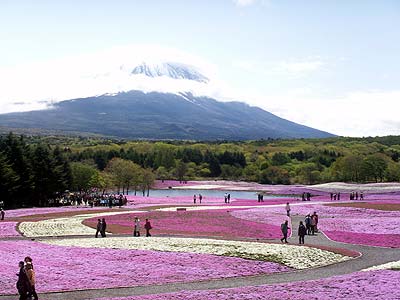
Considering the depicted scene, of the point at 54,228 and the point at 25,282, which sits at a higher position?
the point at 25,282

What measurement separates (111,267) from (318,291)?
11781 mm

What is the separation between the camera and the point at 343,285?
27797 millimetres

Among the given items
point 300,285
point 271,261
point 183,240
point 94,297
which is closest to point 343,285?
point 300,285

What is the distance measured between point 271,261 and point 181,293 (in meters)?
9.93

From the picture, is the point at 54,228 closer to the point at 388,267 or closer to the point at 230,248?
the point at 230,248

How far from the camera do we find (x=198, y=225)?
5625 centimetres

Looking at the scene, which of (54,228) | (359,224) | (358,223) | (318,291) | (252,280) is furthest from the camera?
(358,223)

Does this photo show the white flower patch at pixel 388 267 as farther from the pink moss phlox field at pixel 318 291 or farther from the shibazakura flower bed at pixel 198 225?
the shibazakura flower bed at pixel 198 225

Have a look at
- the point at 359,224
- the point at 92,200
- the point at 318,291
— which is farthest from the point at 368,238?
the point at 92,200

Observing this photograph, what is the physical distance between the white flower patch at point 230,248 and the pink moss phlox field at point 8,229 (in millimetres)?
5885

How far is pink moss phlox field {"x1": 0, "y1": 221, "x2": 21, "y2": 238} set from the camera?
4822 centimetres

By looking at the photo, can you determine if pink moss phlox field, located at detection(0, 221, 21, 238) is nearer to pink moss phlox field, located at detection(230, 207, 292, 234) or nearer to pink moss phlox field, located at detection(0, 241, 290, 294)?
pink moss phlox field, located at detection(0, 241, 290, 294)

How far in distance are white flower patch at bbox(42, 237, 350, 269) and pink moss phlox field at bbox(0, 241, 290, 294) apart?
171cm

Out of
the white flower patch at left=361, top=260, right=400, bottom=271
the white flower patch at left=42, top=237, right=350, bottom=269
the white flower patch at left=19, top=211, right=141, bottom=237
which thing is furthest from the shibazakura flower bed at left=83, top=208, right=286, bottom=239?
the white flower patch at left=361, top=260, right=400, bottom=271
